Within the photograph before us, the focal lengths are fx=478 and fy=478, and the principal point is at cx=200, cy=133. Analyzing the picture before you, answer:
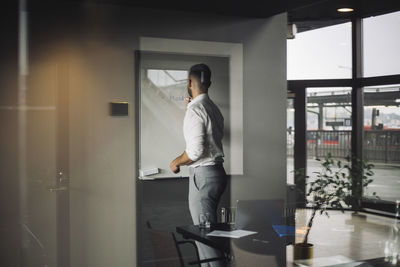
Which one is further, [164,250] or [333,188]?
[333,188]

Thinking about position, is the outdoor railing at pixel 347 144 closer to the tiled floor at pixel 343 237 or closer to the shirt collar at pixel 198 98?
the tiled floor at pixel 343 237

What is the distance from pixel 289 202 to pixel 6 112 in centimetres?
222

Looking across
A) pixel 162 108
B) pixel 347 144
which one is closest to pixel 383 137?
pixel 347 144

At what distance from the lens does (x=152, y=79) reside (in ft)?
11.0

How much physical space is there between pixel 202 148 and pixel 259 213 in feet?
2.24

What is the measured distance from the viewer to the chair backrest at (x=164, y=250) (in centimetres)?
284

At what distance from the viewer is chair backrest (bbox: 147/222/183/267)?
9.32 feet

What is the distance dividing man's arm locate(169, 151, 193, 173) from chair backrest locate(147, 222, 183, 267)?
0.44 metres

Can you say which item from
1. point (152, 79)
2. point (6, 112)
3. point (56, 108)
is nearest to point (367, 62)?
point (152, 79)

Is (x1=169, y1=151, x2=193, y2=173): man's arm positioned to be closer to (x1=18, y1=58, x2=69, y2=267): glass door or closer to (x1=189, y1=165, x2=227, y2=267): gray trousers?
(x1=189, y1=165, x2=227, y2=267): gray trousers

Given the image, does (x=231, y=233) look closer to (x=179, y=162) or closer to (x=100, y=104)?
(x=179, y=162)

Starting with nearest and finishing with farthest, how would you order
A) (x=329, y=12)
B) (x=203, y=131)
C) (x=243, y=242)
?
(x=243, y=242) < (x=203, y=131) < (x=329, y=12)

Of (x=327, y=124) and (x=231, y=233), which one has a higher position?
(x=327, y=124)

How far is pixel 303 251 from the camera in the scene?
4074 mm
